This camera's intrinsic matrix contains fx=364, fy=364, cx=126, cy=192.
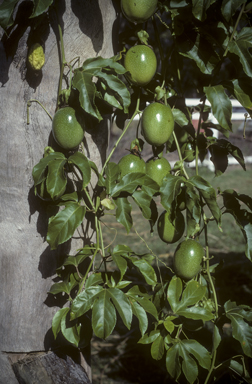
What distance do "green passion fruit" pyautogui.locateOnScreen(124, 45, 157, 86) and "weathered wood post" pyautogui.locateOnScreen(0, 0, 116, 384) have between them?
11 centimetres

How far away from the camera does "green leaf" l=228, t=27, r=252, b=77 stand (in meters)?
1.11

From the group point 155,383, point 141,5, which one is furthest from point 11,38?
point 155,383

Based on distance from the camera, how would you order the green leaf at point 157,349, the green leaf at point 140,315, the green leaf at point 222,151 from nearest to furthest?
the green leaf at point 140,315 < the green leaf at point 157,349 < the green leaf at point 222,151

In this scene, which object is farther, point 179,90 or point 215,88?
point 179,90

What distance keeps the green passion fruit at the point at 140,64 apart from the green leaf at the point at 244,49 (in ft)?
0.83

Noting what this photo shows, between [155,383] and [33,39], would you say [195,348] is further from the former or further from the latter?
[33,39]

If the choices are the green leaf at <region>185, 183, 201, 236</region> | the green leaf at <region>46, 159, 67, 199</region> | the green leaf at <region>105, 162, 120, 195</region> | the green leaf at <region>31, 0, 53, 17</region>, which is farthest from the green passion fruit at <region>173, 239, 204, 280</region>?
the green leaf at <region>31, 0, 53, 17</region>

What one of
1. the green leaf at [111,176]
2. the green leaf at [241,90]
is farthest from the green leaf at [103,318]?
the green leaf at [241,90]

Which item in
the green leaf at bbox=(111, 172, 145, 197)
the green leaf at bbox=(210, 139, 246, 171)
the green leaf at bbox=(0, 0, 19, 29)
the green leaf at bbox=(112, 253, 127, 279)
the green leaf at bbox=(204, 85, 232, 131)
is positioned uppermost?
the green leaf at bbox=(0, 0, 19, 29)

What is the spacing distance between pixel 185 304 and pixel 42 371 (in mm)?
519

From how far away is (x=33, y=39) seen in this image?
1.10 meters

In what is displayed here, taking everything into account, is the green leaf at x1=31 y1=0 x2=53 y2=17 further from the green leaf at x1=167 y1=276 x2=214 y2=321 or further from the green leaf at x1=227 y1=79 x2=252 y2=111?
the green leaf at x1=167 y1=276 x2=214 y2=321

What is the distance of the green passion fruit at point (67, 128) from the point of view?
42.4 inches

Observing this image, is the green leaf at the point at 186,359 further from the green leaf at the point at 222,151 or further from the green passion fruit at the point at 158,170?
the green leaf at the point at 222,151
